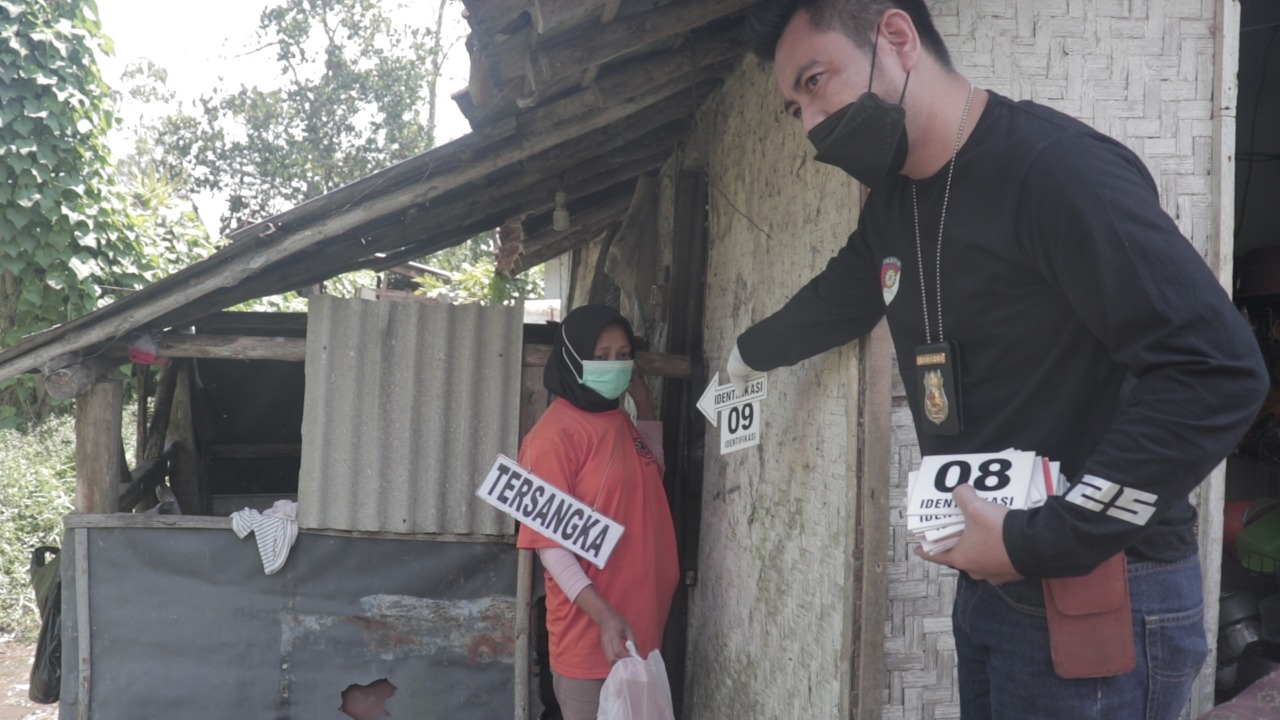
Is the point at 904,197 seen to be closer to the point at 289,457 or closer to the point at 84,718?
the point at 84,718

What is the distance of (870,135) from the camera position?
6.00 feet

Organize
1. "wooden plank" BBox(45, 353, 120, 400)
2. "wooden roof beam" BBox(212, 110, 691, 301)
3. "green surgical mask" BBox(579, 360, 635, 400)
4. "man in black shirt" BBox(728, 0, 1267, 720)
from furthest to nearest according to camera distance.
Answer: "wooden roof beam" BBox(212, 110, 691, 301)
"wooden plank" BBox(45, 353, 120, 400)
"green surgical mask" BBox(579, 360, 635, 400)
"man in black shirt" BBox(728, 0, 1267, 720)

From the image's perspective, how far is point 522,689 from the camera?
176 inches

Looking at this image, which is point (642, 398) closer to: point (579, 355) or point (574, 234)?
point (579, 355)

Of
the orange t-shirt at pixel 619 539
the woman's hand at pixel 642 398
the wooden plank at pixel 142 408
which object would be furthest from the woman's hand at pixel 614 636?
the wooden plank at pixel 142 408

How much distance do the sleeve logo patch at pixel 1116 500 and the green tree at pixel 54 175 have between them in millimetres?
9937

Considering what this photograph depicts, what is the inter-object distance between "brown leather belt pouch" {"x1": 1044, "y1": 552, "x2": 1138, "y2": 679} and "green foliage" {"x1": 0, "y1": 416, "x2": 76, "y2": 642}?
9.38 meters

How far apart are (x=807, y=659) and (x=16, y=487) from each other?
10.2 meters

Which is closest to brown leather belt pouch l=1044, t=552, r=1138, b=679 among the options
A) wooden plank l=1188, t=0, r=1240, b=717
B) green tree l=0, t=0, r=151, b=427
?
wooden plank l=1188, t=0, r=1240, b=717

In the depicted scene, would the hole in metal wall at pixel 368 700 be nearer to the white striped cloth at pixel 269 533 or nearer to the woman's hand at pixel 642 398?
the white striped cloth at pixel 269 533

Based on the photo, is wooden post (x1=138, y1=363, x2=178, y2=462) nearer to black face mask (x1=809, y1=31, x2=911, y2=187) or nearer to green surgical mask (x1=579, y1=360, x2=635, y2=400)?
green surgical mask (x1=579, y1=360, x2=635, y2=400)

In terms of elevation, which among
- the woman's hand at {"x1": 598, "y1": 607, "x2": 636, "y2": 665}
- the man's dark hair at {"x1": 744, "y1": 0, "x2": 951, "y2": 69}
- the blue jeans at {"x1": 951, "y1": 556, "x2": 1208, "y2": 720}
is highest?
the man's dark hair at {"x1": 744, "y1": 0, "x2": 951, "y2": 69}

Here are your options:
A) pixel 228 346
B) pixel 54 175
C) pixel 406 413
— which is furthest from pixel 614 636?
pixel 54 175

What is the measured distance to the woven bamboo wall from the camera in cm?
256
